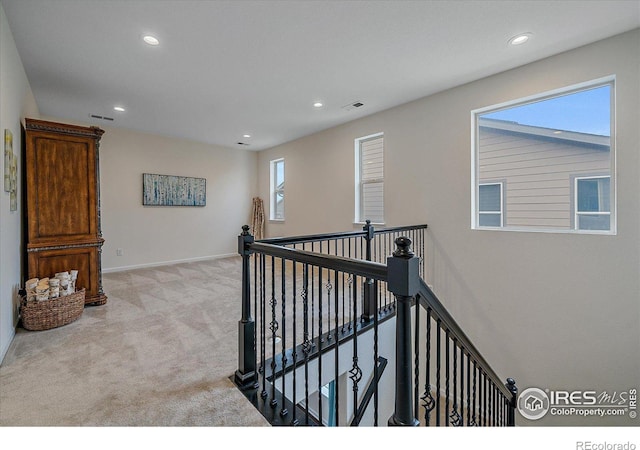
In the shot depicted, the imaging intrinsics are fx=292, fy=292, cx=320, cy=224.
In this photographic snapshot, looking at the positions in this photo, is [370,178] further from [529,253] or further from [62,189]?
[62,189]

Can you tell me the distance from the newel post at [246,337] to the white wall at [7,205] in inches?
72.6

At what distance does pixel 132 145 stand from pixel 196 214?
1.76 meters

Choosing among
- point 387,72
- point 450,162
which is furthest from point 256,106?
point 450,162

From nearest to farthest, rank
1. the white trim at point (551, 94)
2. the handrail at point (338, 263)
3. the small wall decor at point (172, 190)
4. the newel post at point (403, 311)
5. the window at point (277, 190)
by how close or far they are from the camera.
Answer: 1. the newel post at point (403, 311)
2. the handrail at point (338, 263)
3. the white trim at point (551, 94)
4. the small wall decor at point (172, 190)
5. the window at point (277, 190)

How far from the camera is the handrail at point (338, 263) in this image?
3.47ft

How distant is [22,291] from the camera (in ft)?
9.13

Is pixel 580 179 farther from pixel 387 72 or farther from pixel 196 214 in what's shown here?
pixel 196 214

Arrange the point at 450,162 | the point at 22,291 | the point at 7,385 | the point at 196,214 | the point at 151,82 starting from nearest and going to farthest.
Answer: the point at 7,385 < the point at 22,291 < the point at 151,82 < the point at 450,162 < the point at 196,214

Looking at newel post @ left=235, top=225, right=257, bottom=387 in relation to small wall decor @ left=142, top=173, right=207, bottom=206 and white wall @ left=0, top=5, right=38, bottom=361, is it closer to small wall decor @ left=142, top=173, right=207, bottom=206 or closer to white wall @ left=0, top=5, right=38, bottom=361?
white wall @ left=0, top=5, right=38, bottom=361

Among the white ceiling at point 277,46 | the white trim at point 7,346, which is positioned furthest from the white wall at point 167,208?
the white trim at point 7,346

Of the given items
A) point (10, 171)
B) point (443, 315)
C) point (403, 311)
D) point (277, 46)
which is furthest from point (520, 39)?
point (10, 171)

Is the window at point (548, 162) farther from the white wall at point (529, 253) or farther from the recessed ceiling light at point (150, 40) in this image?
the recessed ceiling light at point (150, 40)

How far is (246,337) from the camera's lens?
192cm

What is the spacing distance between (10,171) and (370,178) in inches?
165
